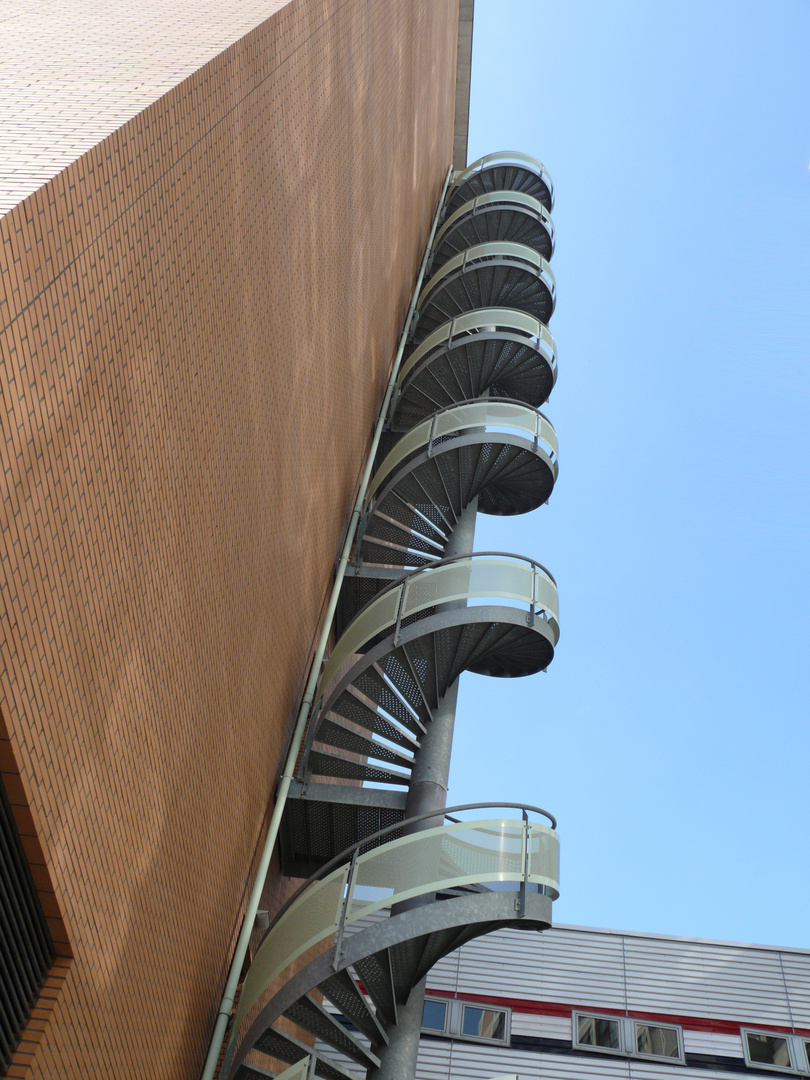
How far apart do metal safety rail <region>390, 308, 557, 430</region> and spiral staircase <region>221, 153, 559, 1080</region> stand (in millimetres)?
38

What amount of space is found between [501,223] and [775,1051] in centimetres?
1827

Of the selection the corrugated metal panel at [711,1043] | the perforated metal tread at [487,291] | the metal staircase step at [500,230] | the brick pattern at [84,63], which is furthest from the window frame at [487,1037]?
the metal staircase step at [500,230]

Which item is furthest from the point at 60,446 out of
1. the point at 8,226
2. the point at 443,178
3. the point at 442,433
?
the point at 443,178

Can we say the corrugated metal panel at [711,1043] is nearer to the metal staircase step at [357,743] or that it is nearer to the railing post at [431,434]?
the metal staircase step at [357,743]

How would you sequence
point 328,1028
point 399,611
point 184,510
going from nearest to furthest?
point 184,510 < point 328,1028 < point 399,611

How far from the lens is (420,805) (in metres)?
11.0

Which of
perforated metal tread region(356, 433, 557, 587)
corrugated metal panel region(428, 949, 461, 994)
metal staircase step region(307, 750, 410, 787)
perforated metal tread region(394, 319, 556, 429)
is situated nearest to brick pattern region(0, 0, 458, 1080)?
metal staircase step region(307, 750, 410, 787)

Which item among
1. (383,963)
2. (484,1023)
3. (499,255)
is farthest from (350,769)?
(499,255)

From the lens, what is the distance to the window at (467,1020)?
51.1 ft

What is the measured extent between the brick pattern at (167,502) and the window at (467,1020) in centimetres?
673

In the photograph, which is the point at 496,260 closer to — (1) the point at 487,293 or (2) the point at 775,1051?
(1) the point at 487,293

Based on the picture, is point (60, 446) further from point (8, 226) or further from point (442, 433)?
point (442, 433)

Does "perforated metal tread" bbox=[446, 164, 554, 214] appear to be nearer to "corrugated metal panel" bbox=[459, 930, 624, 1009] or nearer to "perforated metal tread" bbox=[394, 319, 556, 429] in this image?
"perforated metal tread" bbox=[394, 319, 556, 429]

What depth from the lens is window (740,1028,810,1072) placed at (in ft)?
51.0
